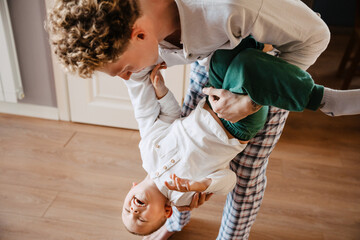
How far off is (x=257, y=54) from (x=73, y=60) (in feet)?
1.45

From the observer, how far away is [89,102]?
205 cm

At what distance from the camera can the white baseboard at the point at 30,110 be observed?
213 centimetres

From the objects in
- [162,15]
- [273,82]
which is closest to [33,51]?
[162,15]

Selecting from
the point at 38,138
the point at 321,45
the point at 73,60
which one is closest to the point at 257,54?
the point at 321,45

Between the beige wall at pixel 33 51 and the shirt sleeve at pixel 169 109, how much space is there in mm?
1103

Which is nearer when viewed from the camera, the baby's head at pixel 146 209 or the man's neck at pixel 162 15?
the man's neck at pixel 162 15

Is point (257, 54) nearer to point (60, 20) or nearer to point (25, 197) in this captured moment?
point (60, 20)

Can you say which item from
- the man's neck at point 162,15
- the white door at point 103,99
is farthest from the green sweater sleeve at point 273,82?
the white door at point 103,99

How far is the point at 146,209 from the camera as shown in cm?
114

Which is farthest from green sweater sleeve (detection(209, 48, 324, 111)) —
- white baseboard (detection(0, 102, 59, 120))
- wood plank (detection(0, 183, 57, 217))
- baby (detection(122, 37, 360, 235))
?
white baseboard (detection(0, 102, 59, 120))

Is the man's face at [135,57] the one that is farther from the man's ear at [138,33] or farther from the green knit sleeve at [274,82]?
the green knit sleeve at [274,82]

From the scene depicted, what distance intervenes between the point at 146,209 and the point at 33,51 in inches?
52.3

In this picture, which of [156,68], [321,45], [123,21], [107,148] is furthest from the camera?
[107,148]

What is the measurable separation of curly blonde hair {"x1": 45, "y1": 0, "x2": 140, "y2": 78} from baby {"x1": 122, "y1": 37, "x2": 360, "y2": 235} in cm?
28
